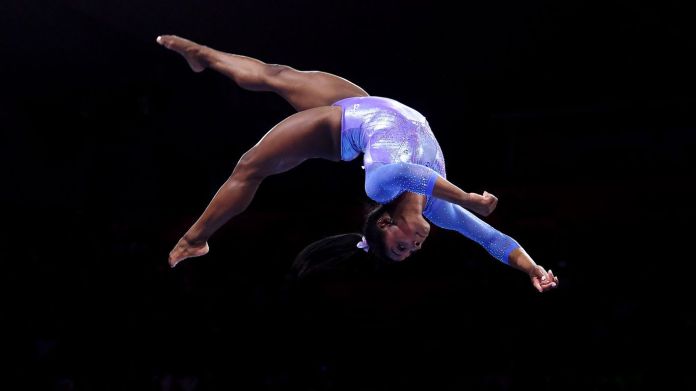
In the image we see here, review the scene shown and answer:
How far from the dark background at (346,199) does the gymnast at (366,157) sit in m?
1.54

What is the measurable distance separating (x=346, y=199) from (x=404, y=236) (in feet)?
A: 7.57

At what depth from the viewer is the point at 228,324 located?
408 cm

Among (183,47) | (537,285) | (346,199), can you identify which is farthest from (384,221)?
(346,199)

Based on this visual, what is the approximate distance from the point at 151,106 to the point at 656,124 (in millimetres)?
3438

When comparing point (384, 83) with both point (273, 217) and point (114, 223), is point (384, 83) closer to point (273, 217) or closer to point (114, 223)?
point (273, 217)

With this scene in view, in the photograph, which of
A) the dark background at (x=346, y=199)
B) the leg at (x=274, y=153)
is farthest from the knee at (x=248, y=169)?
the dark background at (x=346, y=199)

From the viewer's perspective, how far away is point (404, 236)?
231 cm

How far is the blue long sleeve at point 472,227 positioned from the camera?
2.44m

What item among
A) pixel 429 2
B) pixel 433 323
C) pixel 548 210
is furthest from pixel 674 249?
pixel 429 2

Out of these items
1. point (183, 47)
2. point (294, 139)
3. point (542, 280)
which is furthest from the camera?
point (183, 47)

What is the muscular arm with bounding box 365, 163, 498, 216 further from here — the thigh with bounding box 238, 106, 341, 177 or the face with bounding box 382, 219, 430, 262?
the thigh with bounding box 238, 106, 341, 177

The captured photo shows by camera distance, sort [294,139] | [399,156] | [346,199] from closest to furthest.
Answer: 1. [399,156]
2. [294,139]
3. [346,199]

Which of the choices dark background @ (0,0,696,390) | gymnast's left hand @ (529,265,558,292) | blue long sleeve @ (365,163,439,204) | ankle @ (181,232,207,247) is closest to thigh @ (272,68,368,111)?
blue long sleeve @ (365,163,439,204)

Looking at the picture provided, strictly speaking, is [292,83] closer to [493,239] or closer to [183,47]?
[183,47]
